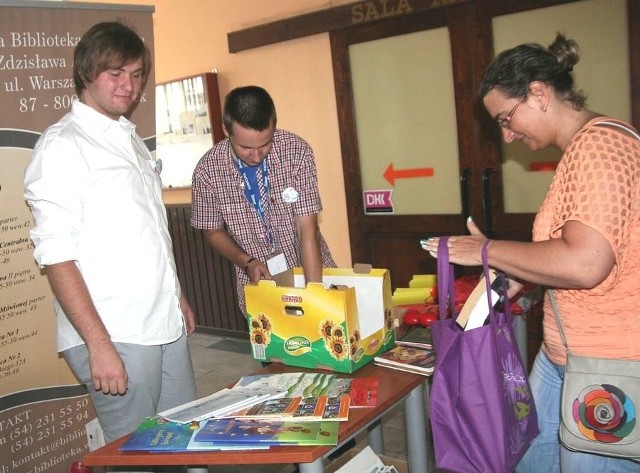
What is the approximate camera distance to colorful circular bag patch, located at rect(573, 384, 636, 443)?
1336 millimetres

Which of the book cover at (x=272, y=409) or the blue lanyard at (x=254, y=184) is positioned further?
the blue lanyard at (x=254, y=184)

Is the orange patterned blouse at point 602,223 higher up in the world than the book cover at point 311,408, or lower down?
higher up

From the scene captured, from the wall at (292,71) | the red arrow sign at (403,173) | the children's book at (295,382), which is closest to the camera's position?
the children's book at (295,382)

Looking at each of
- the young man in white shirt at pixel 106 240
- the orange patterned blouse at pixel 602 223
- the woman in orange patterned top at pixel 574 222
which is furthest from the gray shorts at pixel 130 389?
the orange patterned blouse at pixel 602 223

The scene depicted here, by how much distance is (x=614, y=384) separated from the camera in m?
1.35

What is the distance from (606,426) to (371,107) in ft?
8.84

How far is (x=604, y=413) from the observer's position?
53.5 inches

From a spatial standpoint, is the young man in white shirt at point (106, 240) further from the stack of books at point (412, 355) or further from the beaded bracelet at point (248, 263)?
the stack of books at point (412, 355)

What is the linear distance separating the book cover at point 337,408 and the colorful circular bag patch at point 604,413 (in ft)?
1.70

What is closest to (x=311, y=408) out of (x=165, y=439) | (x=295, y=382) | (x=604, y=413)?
(x=295, y=382)

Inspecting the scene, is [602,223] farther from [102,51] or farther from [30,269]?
[30,269]

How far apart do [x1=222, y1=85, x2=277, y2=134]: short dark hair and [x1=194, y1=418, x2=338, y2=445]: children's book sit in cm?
97

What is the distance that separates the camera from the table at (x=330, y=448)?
1378mm

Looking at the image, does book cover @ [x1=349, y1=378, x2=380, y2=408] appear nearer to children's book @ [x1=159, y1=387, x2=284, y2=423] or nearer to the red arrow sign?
children's book @ [x1=159, y1=387, x2=284, y2=423]
